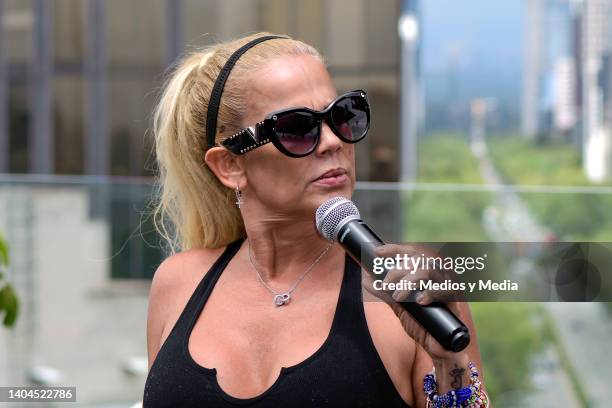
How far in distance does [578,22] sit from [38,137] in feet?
21.6

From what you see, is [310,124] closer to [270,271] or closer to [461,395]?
[270,271]

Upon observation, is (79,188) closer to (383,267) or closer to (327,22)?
(383,267)

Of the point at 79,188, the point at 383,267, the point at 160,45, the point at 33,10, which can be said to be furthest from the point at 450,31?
the point at 383,267

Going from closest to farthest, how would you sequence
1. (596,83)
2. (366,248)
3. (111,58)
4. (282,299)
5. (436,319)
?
(436,319) → (366,248) → (282,299) → (596,83) → (111,58)

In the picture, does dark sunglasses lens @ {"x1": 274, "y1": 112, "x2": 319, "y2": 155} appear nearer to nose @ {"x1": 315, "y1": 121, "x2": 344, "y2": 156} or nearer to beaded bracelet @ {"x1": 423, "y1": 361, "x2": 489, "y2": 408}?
nose @ {"x1": 315, "y1": 121, "x2": 344, "y2": 156}

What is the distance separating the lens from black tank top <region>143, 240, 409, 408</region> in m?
1.71

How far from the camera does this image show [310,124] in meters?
1.78

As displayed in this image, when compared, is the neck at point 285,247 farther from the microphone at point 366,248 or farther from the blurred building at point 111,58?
the blurred building at point 111,58

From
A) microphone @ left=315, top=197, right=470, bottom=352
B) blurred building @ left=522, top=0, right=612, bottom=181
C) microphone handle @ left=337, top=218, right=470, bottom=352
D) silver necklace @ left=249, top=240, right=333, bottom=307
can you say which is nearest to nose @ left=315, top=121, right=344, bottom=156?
microphone @ left=315, top=197, right=470, bottom=352

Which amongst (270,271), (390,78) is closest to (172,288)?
(270,271)

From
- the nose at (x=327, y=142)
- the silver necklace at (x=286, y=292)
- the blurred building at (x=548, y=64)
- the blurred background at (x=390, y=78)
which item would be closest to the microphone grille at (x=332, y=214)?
the nose at (x=327, y=142)

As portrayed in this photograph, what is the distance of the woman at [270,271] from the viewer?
1729mm

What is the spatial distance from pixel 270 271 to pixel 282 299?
0.10 metres

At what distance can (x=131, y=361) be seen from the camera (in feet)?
17.0
